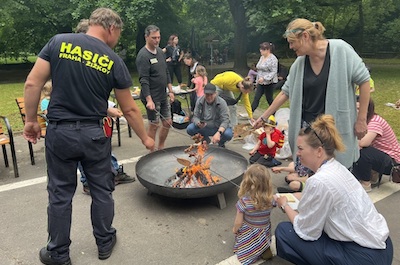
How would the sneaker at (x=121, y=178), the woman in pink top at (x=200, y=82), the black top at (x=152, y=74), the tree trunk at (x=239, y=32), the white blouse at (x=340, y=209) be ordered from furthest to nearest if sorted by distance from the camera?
the tree trunk at (x=239, y=32)
the woman in pink top at (x=200, y=82)
the black top at (x=152, y=74)
the sneaker at (x=121, y=178)
the white blouse at (x=340, y=209)

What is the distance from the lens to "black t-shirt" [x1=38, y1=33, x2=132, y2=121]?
247 cm

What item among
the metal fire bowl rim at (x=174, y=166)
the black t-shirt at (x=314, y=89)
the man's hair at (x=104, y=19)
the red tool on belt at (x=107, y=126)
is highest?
the man's hair at (x=104, y=19)

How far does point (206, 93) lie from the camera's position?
514 centimetres

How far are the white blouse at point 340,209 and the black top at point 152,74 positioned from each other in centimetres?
331

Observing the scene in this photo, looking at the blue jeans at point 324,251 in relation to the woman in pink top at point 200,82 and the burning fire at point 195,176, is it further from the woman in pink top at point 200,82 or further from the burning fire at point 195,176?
the woman in pink top at point 200,82

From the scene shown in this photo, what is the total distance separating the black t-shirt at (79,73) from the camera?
2.47 meters

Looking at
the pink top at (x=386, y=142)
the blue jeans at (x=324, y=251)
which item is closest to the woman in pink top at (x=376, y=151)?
the pink top at (x=386, y=142)

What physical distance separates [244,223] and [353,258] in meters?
0.85

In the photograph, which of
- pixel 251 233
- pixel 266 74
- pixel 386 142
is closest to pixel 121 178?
Answer: pixel 251 233

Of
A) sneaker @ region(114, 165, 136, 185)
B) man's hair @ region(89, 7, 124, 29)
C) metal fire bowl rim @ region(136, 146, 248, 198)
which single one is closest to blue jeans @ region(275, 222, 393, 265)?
metal fire bowl rim @ region(136, 146, 248, 198)

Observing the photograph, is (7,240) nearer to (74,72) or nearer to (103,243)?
(103,243)

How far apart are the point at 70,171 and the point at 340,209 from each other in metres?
1.94

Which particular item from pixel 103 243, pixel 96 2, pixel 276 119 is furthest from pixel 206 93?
pixel 96 2

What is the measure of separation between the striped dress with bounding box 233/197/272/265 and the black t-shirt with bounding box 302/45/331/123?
102 centimetres
